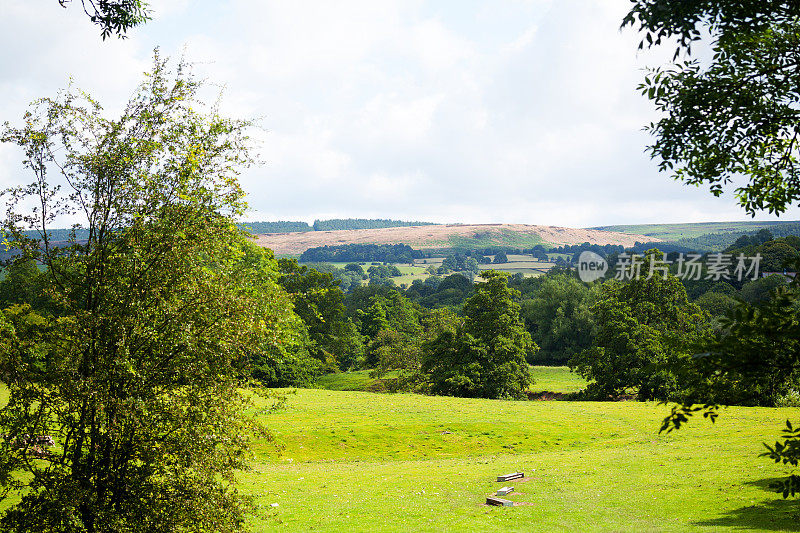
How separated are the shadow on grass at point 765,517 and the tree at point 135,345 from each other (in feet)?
44.6

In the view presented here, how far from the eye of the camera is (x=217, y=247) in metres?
12.5

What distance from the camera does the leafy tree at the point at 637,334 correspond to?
161ft

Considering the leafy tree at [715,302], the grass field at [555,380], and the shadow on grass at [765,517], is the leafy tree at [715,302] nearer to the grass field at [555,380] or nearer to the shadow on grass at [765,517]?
the grass field at [555,380]

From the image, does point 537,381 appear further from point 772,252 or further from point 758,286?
point 772,252

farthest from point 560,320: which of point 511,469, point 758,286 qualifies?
point 511,469

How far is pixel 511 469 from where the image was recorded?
26594 mm

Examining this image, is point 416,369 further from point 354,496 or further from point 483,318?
point 354,496

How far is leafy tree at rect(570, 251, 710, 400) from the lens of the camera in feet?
161

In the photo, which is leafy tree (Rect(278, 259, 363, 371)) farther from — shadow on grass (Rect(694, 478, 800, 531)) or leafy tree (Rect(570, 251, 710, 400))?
shadow on grass (Rect(694, 478, 800, 531))

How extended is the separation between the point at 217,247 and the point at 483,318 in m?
43.7

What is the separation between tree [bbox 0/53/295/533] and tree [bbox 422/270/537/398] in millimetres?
41247

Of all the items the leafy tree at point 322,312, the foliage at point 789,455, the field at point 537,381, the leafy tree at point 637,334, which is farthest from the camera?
the field at point 537,381

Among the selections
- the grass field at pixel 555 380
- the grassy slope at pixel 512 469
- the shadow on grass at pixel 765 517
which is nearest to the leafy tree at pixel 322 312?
the grassy slope at pixel 512 469

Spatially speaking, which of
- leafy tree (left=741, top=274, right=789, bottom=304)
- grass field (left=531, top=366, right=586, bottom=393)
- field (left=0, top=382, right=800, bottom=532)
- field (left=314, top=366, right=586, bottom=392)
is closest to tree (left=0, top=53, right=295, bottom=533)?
field (left=0, top=382, right=800, bottom=532)
